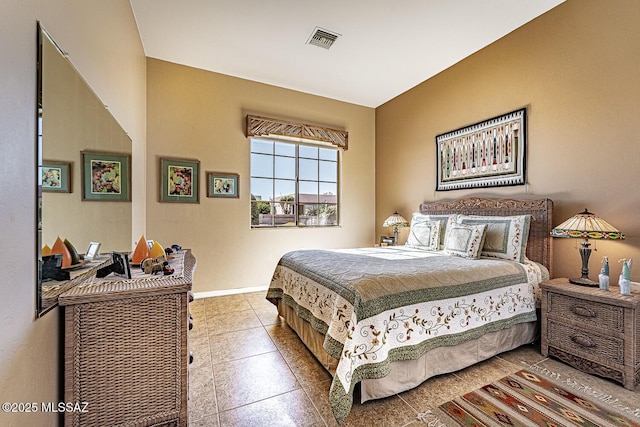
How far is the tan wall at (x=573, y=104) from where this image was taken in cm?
215

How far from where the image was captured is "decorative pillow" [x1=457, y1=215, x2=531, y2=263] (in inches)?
98.7

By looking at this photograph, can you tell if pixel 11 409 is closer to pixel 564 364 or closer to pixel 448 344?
pixel 448 344

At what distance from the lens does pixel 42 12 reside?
1.03 meters

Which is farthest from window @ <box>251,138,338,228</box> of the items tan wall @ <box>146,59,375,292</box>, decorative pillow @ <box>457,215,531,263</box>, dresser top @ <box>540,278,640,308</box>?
dresser top @ <box>540,278,640,308</box>

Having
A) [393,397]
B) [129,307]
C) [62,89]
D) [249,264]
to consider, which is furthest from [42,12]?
[249,264]

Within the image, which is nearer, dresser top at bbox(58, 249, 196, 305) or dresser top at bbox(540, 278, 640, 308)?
dresser top at bbox(58, 249, 196, 305)

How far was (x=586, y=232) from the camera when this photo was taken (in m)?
2.02

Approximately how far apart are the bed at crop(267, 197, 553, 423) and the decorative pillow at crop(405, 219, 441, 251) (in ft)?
1.02

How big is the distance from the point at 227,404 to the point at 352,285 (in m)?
1.03

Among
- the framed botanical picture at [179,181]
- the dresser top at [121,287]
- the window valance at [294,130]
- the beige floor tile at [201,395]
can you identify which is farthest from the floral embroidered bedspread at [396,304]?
the window valance at [294,130]

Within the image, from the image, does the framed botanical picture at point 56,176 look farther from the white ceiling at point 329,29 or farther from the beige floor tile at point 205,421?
the white ceiling at point 329,29

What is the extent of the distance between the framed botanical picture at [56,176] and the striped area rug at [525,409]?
2.14 m

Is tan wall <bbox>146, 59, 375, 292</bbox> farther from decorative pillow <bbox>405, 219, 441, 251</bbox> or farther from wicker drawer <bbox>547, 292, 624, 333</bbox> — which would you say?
wicker drawer <bbox>547, 292, 624, 333</bbox>

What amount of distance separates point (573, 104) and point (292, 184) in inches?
132
